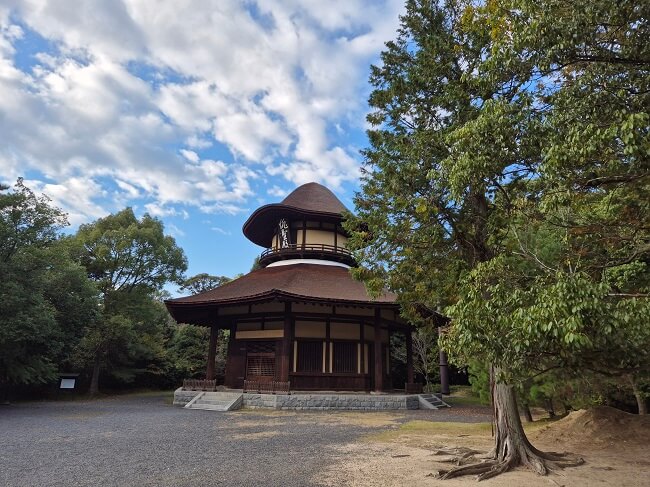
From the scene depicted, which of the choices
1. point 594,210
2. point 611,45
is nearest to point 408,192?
point 594,210

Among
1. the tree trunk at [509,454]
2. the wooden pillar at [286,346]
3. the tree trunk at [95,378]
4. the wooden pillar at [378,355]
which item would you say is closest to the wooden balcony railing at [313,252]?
the wooden pillar at [378,355]

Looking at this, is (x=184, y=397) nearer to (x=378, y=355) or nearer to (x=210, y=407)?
(x=210, y=407)

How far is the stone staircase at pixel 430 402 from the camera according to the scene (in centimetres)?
1642

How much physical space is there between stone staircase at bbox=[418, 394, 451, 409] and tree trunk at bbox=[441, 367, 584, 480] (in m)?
9.89

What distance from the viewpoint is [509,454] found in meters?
6.37

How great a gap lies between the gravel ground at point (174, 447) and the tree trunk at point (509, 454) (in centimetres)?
232

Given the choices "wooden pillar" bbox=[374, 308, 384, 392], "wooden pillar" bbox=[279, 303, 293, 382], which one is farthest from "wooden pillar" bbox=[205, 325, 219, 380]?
"wooden pillar" bbox=[374, 308, 384, 392]

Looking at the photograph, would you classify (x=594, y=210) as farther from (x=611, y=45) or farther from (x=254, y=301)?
(x=254, y=301)

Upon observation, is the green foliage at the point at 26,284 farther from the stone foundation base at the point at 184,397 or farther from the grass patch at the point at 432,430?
the grass patch at the point at 432,430

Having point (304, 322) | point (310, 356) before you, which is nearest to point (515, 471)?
point (310, 356)

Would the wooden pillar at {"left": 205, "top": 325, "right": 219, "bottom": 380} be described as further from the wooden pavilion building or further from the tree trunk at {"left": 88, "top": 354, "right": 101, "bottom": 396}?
the tree trunk at {"left": 88, "top": 354, "right": 101, "bottom": 396}

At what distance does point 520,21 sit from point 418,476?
19.8ft

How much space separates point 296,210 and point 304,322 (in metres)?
5.48

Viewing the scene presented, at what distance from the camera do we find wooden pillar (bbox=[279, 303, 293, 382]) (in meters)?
15.5
